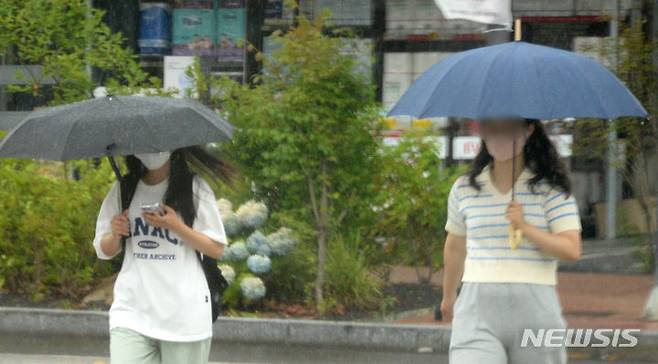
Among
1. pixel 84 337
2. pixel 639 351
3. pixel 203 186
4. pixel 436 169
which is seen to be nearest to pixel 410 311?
pixel 436 169

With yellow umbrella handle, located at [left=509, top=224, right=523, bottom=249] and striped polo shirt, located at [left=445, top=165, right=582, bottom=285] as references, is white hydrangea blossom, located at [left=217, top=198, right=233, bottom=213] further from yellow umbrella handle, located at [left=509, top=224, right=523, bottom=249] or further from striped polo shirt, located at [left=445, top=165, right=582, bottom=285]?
yellow umbrella handle, located at [left=509, top=224, right=523, bottom=249]

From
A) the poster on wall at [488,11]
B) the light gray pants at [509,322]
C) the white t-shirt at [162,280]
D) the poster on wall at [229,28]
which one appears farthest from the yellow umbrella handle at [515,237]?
the poster on wall at [229,28]

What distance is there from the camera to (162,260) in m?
4.75

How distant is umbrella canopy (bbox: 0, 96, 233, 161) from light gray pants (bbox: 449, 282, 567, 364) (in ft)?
4.45

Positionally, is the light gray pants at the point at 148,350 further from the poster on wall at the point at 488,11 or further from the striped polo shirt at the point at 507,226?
the poster on wall at the point at 488,11

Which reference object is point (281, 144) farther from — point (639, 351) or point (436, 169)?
point (639, 351)

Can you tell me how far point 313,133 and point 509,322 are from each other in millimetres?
5457

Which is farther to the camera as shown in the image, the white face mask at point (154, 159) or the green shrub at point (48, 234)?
the green shrub at point (48, 234)

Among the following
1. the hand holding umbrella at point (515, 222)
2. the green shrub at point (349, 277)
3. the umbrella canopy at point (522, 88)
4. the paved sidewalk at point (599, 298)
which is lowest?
the paved sidewalk at point (599, 298)

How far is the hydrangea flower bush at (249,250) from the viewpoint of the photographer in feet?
31.0

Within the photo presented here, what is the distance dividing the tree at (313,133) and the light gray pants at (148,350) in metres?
4.75

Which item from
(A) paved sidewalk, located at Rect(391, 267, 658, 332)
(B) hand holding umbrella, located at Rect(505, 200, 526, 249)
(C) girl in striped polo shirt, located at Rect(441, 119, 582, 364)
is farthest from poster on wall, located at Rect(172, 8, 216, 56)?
(B) hand holding umbrella, located at Rect(505, 200, 526, 249)

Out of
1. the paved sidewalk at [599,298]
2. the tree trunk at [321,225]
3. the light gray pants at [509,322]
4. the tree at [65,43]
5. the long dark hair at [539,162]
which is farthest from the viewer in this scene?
the tree at [65,43]

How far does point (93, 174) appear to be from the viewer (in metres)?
10.4
